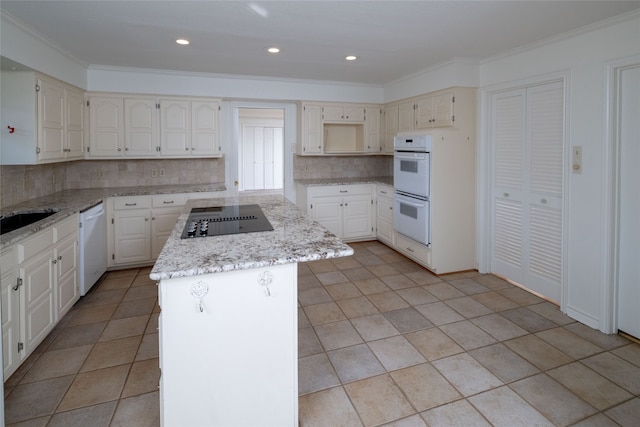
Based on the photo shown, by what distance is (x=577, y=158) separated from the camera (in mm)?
2975

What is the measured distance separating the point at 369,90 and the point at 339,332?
12.7 feet

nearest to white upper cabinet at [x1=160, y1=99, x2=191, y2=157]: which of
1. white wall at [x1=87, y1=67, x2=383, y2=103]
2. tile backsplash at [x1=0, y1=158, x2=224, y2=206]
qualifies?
white wall at [x1=87, y1=67, x2=383, y2=103]

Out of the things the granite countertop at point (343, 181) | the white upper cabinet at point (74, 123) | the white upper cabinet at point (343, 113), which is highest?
the white upper cabinet at point (343, 113)

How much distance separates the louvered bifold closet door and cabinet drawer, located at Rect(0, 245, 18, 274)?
4.09 m

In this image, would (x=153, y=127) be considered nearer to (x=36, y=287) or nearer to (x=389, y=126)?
(x=36, y=287)

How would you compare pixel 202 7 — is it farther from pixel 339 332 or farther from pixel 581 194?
pixel 581 194

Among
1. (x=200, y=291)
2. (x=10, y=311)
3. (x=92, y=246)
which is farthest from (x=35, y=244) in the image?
(x=200, y=291)

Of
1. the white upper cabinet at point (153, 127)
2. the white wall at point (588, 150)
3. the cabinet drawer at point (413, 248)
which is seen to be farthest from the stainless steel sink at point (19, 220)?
the white wall at point (588, 150)

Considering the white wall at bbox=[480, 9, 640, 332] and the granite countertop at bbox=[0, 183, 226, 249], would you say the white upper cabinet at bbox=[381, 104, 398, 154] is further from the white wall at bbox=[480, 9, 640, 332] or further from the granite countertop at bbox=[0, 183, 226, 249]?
the granite countertop at bbox=[0, 183, 226, 249]

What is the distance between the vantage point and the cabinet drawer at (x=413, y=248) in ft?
13.6

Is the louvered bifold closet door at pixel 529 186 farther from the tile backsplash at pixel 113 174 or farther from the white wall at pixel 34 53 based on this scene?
the white wall at pixel 34 53

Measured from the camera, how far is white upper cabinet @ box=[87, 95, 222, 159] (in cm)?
428

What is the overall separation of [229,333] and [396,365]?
4.15 ft

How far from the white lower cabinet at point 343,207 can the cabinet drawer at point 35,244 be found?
303 centimetres
